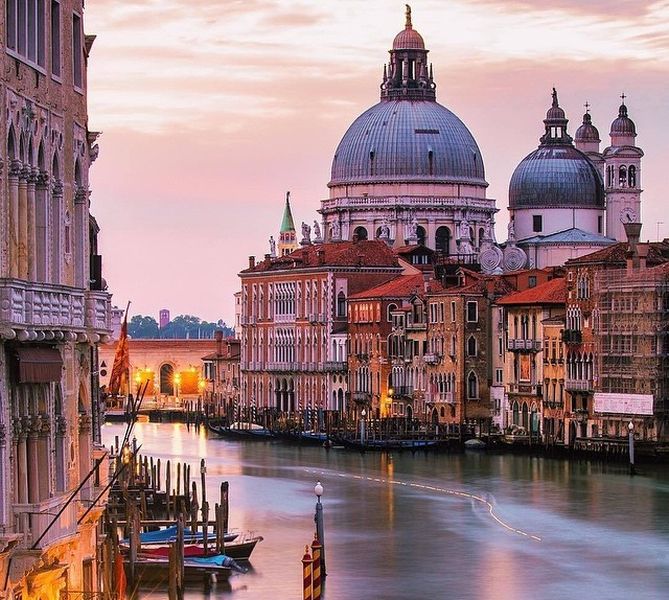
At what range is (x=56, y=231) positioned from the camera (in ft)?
54.7

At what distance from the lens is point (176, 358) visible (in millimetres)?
120750

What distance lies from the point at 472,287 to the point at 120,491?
31.7 meters

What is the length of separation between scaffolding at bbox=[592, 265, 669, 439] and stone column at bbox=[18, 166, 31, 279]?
4412cm

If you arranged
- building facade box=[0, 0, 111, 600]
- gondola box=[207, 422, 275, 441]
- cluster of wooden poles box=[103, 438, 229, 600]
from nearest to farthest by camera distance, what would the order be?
1. building facade box=[0, 0, 111, 600]
2. cluster of wooden poles box=[103, 438, 229, 600]
3. gondola box=[207, 422, 275, 441]

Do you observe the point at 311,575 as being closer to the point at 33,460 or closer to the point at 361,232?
the point at 33,460

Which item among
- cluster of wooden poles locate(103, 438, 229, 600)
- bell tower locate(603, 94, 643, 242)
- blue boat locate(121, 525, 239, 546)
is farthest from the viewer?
bell tower locate(603, 94, 643, 242)

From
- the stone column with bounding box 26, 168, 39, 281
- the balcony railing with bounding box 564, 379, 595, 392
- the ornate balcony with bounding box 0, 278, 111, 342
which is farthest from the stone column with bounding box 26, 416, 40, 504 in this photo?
Result: the balcony railing with bounding box 564, 379, 595, 392

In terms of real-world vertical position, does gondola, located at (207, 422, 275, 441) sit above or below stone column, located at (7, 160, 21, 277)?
below

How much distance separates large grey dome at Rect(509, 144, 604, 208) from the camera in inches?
3765

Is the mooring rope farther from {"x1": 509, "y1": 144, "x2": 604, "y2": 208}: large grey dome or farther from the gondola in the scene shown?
{"x1": 509, "y1": 144, "x2": 604, "y2": 208}: large grey dome

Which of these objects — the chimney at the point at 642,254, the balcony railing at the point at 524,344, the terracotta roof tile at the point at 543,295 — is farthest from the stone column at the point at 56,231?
the balcony railing at the point at 524,344

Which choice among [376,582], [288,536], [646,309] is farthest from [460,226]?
[376,582]

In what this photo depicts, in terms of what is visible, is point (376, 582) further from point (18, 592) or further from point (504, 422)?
point (504, 422)

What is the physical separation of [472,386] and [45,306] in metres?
55.8
